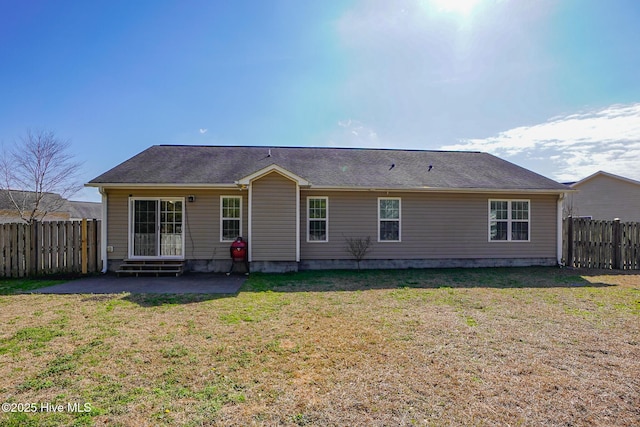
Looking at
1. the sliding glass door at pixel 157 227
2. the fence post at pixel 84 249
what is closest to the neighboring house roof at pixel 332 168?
the sliding glass door at pixel 157 227

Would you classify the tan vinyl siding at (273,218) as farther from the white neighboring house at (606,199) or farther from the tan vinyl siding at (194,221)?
the white neighboring house at (606,199)

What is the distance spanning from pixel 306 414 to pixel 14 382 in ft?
10.5

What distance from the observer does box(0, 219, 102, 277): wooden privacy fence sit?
9.56 meters

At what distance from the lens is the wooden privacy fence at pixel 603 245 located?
11.8 metres

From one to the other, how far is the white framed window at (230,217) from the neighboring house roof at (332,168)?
0.73 metres

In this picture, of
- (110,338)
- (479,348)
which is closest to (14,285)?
(110,338)

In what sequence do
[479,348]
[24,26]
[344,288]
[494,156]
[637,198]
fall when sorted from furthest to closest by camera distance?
[637,198], [494,156], [24,26], [344,288], [479,348]

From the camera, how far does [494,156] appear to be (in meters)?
14.9

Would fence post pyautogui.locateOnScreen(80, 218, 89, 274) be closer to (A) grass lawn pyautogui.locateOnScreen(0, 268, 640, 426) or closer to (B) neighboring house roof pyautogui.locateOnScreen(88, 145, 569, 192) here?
(B) neighboring house roof pyautogui.locateOnScreen(88, 145, 569, 192)

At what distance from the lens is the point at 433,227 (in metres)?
11.5

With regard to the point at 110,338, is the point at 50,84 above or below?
above

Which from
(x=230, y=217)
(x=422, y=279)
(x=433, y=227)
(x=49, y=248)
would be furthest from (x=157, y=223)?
(x=433, y=227)

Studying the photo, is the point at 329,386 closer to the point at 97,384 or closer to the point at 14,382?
the point at 97,384

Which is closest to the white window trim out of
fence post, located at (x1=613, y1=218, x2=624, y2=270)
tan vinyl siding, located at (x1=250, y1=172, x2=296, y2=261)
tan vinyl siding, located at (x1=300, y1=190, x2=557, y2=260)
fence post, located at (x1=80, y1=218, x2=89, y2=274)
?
fence post, located at (x1=80, y1=218, x2=89, y2=274)
